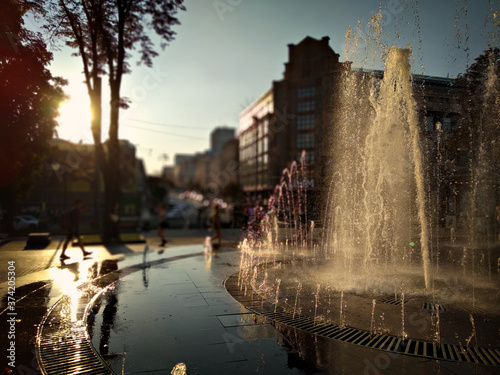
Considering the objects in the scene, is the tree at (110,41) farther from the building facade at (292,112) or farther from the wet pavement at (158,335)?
the building facade at (292,112)

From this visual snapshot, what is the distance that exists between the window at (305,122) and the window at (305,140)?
97cm

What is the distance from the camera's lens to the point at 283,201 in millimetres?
19000

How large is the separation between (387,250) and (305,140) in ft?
132

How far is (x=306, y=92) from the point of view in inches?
1981

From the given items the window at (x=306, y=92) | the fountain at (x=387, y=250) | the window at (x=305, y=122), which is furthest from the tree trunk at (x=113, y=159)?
the window at (x=305, y=122)

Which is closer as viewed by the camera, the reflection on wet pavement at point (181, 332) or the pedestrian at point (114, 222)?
the reflection on wet pavement at point (181, 332)

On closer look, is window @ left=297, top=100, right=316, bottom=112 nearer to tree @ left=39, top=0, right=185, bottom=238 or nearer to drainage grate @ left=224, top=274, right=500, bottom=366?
tree @ left=39, top=0, right=185, bottom=238

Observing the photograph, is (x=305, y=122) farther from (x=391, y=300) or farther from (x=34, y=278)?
(x=391, y=300)

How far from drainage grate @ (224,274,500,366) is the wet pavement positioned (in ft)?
0.55

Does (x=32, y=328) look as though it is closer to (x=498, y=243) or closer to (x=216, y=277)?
(x=216, y=277)

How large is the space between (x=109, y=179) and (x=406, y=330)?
14.8 m

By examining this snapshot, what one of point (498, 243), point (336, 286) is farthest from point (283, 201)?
point (336, 286)

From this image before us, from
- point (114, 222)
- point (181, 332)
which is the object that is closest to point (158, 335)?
point (181, 332)

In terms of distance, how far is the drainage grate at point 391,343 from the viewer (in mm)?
4219
